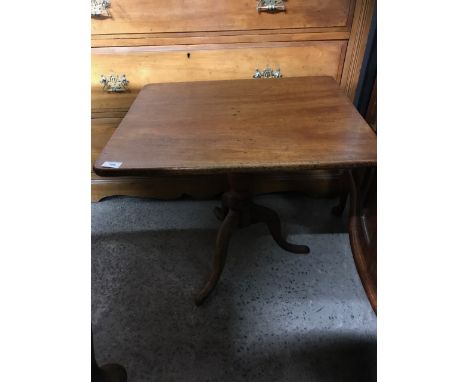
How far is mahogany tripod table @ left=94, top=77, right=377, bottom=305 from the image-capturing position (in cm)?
70

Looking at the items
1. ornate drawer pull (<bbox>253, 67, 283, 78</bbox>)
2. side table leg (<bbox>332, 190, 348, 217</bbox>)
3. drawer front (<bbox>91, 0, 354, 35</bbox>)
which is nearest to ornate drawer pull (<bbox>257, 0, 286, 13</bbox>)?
drawer front (<bbox>91, 0, 354, 35</bbox>)

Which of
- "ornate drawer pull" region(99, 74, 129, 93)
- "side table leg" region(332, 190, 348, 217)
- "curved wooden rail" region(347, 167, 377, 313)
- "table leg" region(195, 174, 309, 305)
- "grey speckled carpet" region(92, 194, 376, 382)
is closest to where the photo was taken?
"curved wooden rail" region(347, 167, 377, 313)

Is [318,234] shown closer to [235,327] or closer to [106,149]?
[235,327]

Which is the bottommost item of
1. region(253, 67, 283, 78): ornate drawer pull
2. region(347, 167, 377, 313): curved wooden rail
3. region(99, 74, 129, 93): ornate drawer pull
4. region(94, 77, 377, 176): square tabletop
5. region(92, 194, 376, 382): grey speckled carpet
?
region(92, 194, 376, 382): grey speckled carpet

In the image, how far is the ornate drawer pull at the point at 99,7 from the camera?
108 centimetres

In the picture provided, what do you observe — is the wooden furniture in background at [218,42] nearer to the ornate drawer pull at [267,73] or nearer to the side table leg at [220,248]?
the ornate drawer pull at [267,73]

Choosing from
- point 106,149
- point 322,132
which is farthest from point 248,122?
point 106,149

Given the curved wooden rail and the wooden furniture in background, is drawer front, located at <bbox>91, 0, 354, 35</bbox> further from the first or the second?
the curved wooden rail

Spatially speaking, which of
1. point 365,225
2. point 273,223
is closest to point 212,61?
point 273,223

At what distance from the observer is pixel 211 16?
112 cm

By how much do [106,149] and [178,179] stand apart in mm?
801

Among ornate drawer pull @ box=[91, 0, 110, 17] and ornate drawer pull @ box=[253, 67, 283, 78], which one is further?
ornate drawer pull @ box=[253, 67, 283, 78]

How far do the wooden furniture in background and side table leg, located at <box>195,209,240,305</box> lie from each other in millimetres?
538

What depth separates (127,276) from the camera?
1.30 metres
